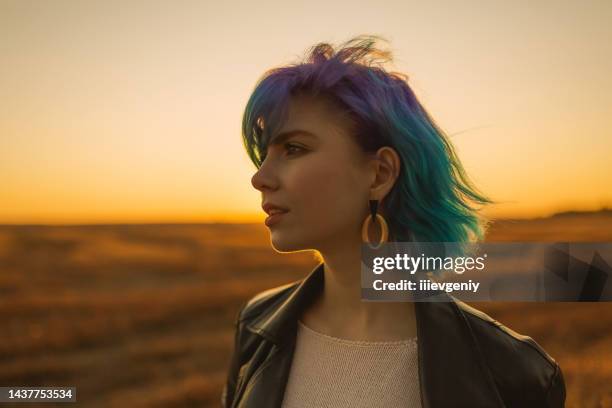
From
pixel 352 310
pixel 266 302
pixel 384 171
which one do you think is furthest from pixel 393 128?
pixel 266 302

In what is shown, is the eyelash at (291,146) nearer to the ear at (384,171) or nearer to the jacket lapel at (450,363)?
the ear at (384,171)

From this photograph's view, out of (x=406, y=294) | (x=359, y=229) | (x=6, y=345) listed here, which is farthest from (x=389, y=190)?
(x=6, y=345)

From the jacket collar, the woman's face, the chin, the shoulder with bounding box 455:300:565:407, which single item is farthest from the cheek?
the shoulder with bounding box 455:300:565:407

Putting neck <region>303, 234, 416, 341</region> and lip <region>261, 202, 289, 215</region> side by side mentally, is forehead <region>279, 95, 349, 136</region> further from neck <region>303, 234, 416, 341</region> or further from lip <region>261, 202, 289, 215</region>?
neck <region>303, 234, 416, 341</region>

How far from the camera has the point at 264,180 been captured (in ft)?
6.48

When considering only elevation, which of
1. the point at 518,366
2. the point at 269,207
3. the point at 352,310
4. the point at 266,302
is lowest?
the point at 518,366

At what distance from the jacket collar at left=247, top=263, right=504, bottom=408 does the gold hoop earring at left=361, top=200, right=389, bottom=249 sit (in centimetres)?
27

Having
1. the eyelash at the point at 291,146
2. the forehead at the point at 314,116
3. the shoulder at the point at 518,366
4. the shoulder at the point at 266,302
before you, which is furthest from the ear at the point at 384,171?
the shoulder at the point at 266,302

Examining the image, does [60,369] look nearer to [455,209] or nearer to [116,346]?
[116,346]

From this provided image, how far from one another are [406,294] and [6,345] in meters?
4.80

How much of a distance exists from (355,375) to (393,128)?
35.9 inches

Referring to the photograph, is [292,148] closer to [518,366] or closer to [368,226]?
[368,226]

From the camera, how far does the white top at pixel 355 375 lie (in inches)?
75.2

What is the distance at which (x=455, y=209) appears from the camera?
209 cm
